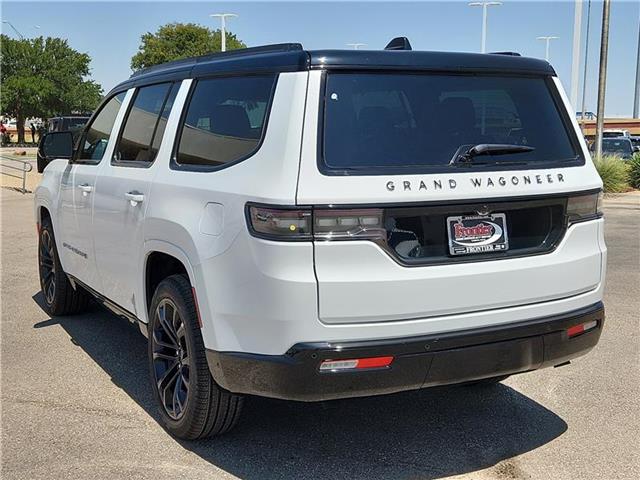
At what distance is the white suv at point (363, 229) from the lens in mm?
2982

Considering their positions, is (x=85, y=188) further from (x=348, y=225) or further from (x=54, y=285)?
(x=348, y=225)

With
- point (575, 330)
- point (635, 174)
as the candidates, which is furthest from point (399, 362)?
point (635, 174)

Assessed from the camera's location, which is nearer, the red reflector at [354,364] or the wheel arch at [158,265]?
the red reflector at [354,364]

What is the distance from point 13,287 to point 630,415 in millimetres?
6224

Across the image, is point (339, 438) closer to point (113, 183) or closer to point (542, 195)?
point (542, 195)

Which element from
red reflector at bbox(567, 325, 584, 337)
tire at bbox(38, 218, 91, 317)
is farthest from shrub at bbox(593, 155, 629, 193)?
red reflector at bbox(567, 325, 584, 337)

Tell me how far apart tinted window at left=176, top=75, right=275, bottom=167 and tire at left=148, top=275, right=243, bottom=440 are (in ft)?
2.21

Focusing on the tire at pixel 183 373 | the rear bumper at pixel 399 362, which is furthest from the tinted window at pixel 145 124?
the rear bumper at pixel 399 362

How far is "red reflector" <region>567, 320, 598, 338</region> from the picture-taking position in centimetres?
349

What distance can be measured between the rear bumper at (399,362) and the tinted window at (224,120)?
3.13 feet

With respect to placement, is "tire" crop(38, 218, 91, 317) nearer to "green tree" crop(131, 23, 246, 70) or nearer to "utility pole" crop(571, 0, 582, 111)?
"utility pole" crop(571, 0, 582, 111)

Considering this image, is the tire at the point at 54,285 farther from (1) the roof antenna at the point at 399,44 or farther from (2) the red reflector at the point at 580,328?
(2) the red reflector at the point at 580,328

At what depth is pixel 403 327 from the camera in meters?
3.06

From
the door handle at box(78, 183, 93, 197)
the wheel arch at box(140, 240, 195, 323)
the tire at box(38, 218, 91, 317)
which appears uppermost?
the door handle at box(78, 183, 93, 197)
